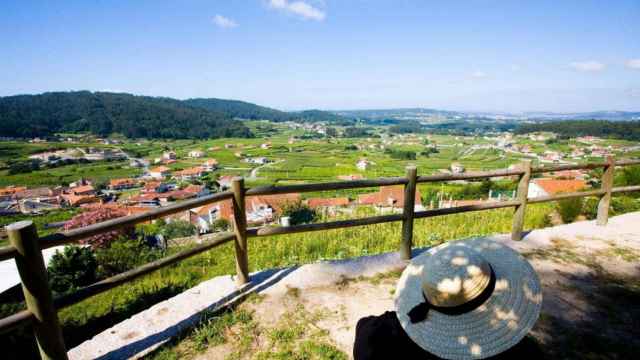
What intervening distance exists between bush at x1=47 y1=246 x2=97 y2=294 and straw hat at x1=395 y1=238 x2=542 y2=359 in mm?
5717

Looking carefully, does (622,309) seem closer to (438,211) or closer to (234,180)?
(438,211)

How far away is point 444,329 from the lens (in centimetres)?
133

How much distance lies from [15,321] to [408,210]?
143 inches

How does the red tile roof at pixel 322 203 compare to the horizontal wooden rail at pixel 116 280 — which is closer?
the horizontal wooden rail at pixel 116 280

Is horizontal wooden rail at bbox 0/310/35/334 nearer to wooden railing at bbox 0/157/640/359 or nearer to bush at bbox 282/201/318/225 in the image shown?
wooden railing at bbox 0/157/640/359

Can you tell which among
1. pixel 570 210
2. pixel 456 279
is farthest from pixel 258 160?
pixel 456 279

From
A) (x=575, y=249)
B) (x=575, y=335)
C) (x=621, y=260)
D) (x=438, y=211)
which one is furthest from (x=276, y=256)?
(x=621, y=260)

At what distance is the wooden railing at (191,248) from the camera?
212cm

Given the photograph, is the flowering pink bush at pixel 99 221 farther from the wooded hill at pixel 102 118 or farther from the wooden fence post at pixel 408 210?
the wooded hill at pixel 102 118

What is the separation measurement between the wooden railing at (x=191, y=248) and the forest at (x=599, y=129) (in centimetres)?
4734

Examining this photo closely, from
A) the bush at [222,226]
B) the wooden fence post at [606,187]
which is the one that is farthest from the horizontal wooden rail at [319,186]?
the bush at [222,226]

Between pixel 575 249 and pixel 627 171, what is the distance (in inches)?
241

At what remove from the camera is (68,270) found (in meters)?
5.25

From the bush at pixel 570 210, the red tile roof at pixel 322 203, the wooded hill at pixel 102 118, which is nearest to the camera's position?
the bush at pixel 570 210
